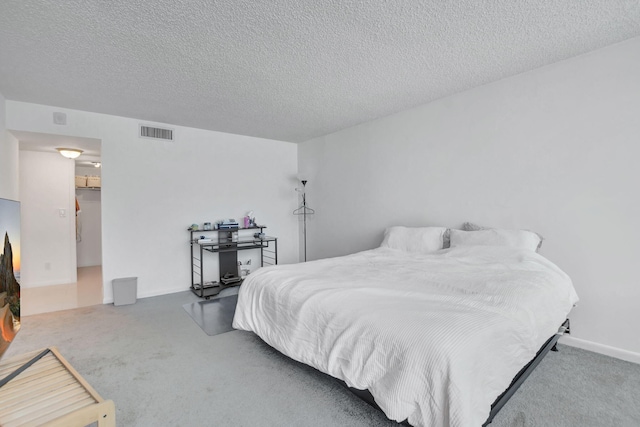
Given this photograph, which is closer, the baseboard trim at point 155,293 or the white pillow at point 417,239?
the white pillow at point 417,239

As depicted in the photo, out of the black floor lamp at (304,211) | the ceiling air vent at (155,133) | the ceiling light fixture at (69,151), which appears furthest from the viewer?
the black floor lamp at (304,211)

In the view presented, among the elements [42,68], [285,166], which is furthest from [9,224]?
[285,166]

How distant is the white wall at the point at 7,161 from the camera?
10.6 ft

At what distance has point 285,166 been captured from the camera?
5.62m

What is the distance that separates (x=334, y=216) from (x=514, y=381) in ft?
11.5

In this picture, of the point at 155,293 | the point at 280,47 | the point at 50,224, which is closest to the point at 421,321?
the point at 280,47

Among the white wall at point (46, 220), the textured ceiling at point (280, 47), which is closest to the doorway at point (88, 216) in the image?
the white wall at point (46, 220)

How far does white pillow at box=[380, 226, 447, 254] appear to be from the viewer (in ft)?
10.6

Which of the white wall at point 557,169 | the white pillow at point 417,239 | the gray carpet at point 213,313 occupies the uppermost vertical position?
the white wall at point 557,169

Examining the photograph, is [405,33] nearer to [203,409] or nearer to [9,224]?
[9,224]

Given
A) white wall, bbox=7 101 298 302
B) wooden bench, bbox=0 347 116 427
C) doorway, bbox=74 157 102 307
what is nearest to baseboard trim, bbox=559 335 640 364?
wooden bench, bbox=0 347 116 427

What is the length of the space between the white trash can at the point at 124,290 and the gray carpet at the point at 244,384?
796mm

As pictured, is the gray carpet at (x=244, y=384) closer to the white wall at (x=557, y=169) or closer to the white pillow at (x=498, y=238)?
the white wall at (x=557, y=169)

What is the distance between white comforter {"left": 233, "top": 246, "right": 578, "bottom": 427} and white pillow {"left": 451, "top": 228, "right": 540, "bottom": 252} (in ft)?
0.40
